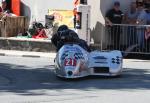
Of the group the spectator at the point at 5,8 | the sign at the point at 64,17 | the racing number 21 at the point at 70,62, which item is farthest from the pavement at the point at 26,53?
the racing number 21 at the point at 70,62

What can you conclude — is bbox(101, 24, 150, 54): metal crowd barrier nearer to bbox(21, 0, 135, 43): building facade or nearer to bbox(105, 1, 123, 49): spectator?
bbox(105, 1, 123, 49): spectator

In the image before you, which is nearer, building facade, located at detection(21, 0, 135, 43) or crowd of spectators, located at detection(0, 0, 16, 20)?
building facade, located at detection(21, 0, 135, 43)

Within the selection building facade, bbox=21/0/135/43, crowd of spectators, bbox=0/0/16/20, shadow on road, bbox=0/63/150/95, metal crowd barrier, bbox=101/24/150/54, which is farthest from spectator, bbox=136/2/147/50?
crowd of spectators, bbox=0/0/16/20

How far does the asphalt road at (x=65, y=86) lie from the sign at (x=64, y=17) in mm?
3822

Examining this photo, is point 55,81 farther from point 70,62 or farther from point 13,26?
Answer: point 13,26

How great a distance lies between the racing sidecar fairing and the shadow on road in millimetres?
175

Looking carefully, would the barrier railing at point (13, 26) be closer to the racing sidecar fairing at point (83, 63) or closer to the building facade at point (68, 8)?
the building facade at point (68, 8)

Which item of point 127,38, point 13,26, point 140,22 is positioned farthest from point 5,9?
point 140,22

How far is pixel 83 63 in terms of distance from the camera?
13859 millimetres

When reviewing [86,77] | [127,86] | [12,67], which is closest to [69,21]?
[12,67]

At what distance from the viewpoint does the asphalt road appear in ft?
37.7

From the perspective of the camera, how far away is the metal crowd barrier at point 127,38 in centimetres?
1831

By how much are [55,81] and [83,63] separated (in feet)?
2.66

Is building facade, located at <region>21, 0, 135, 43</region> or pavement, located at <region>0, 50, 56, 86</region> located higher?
building facade, located at <region>21, 0, 135, 43</region>
